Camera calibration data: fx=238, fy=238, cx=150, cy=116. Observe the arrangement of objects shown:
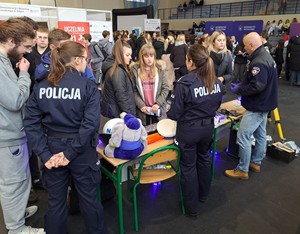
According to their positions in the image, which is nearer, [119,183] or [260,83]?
[119,183]

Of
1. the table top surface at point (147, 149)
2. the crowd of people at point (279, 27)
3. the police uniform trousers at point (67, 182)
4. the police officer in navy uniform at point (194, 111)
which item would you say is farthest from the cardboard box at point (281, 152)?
the crowd of people at point (279, 27)

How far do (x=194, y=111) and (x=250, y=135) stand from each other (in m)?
1.00

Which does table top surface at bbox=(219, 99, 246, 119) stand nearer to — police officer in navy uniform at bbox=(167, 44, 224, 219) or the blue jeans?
the blue jeans

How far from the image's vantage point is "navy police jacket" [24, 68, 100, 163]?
1383 mm

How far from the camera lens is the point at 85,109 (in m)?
1.44

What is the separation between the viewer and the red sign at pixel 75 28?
5.59 meters

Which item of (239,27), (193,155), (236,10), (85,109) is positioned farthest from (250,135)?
(236,10)

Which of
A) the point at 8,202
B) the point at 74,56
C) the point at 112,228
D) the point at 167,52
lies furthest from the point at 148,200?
the point at 167,52

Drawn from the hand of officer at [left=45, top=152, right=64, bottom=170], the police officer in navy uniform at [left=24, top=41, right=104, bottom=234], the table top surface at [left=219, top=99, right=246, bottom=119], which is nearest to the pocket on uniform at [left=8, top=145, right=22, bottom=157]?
the police officer in navy uniform at [left=24, top=41, right=104, bottom=234]

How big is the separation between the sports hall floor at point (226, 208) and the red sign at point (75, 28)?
4.37m

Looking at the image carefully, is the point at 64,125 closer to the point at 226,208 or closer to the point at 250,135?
the point at 226,208

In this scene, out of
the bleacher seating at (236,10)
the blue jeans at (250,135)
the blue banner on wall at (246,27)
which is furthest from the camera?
the bleacher seating at (236,10)

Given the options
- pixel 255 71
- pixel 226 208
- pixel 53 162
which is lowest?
pixel 226 208

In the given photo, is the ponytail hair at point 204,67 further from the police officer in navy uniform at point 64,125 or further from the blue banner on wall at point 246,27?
the blue banner on wall at point 246,27
